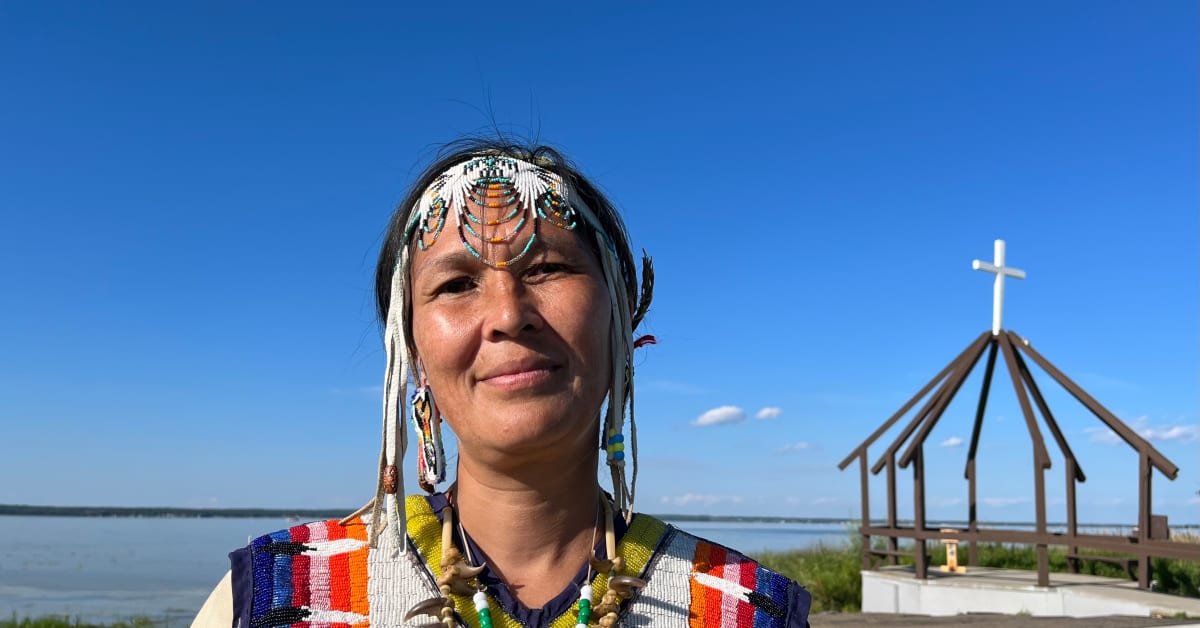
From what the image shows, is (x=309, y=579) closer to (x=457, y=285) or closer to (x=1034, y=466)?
(x=457, y=285)

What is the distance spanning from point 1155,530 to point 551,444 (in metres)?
11.7

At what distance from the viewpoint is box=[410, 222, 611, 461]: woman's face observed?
5.19 ft

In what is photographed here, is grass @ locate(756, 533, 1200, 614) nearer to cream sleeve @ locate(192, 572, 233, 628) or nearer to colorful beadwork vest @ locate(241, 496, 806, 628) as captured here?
colorful beadwork vest @ locate(241, 496, 806, 628)

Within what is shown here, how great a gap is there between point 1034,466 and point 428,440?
10321 millimetres

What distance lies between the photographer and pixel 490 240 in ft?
5.56

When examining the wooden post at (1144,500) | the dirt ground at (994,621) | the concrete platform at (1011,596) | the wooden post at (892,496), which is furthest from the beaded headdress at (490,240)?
the wooden post at (892,496)

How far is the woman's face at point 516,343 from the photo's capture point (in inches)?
62.3

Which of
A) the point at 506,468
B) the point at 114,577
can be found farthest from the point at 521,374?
the point at 114,577

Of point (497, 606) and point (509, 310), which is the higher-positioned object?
point (509, 310)

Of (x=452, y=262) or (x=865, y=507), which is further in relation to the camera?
(x=865, y=507)

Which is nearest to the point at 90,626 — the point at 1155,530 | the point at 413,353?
the point at 413,353

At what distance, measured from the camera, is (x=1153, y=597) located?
9.31 m

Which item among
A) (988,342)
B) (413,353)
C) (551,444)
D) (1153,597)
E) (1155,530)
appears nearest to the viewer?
(551,444)

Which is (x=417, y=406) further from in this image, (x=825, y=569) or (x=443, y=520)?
(x=825, y=569)
